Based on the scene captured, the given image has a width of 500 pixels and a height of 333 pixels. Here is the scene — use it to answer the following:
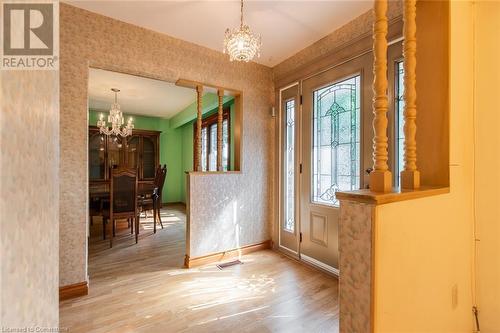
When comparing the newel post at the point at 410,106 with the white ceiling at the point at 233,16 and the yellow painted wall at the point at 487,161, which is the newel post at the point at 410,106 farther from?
the white ceiling at the point at 233,16

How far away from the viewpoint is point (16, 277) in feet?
0.85

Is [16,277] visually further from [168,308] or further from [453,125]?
[168,308]

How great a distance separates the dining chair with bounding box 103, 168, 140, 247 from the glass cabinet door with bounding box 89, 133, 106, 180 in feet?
9.47

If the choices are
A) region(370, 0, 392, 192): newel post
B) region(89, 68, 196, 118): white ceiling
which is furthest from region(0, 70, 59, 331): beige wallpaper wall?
region(89, 68, 196, 118): white ceiling

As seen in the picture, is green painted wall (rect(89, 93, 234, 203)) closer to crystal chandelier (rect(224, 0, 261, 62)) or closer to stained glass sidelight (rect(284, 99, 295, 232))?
stained glass sidelight (rect(284, 99, 295, 232))

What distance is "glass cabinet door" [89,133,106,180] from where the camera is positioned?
594cm

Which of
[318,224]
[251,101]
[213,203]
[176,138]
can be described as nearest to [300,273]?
[318,224]

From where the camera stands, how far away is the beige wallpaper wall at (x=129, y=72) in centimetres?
221

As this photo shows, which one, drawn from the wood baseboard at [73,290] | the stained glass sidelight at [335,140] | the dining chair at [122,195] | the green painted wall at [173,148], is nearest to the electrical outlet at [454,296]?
the stained glass sidelight at [335,140]

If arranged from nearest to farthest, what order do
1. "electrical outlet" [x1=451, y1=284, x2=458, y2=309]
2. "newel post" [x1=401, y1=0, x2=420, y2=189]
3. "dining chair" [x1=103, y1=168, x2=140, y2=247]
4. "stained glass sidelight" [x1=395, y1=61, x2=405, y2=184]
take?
"newel post" [x1=401, y1=0, x2=420, y2=189], "electrical outlet" [x1=451, y1=284, x2=458, y2=309], "stained glass sidelight" [x1=395, y1=61, x2=405, y2=184], "dining chair" [x1=103, y1=168, x2=140, y2=247]

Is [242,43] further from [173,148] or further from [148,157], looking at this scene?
[173,148]

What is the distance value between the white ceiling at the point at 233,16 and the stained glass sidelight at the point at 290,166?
2.82 ft

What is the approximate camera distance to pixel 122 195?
3.62 metres

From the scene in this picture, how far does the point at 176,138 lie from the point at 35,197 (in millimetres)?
7501
